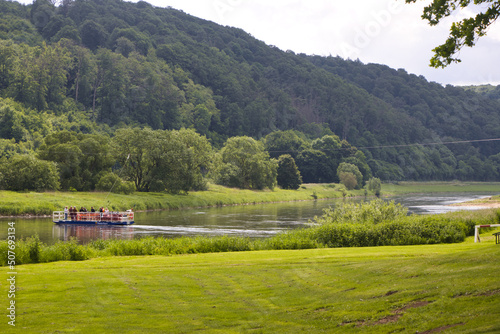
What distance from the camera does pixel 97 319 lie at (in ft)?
43.8

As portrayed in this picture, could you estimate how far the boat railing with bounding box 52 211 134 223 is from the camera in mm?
56281

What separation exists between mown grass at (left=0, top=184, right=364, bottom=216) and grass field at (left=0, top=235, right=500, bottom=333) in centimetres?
4436

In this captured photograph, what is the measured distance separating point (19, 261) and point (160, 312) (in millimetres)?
12110

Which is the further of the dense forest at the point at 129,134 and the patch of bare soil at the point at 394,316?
the dense forest at the point at 129,134

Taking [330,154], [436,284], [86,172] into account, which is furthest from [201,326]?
[330,154]

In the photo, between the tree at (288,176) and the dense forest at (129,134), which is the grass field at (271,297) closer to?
the dense forest at (129,134)

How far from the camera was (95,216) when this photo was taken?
2318 inches

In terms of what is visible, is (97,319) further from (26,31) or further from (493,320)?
(26,31)

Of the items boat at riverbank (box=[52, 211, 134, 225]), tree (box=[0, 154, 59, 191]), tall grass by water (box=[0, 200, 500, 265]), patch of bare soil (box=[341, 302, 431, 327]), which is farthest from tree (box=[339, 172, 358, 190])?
patch of bare soil (box=[341, 302, 431, 327])

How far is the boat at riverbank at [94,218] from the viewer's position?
184ft

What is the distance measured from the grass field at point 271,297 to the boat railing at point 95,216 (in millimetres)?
36842

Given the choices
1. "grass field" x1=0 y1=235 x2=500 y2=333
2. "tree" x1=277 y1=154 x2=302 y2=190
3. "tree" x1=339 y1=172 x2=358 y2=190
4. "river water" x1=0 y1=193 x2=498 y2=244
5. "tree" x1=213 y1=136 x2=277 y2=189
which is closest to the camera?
"grass field" x1=0 y1=235 x2=500 y2=333

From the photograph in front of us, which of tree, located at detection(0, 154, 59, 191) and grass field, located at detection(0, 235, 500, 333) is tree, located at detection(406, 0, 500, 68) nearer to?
grass field, located at detection(0, 235, 500, 333)

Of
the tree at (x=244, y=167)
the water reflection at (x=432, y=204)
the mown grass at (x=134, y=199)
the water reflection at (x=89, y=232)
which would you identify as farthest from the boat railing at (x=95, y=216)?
the tree at (x=244, y=167)
